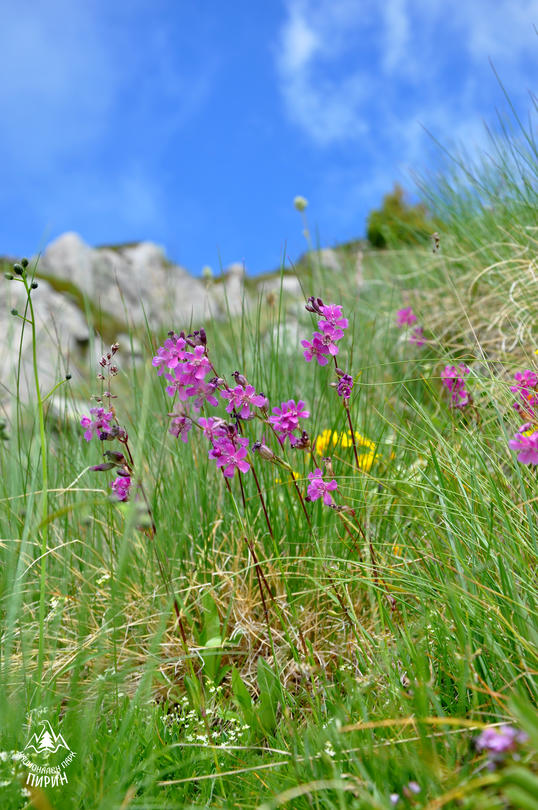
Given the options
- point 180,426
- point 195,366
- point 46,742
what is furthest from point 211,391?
point 46,742

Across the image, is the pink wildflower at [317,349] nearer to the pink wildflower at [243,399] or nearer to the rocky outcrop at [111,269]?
the pink wildflower at [243,399]

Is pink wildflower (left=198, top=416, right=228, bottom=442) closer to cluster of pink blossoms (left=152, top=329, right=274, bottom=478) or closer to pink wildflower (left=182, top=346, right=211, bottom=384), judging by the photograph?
cluster of pink blossoms (left=152, top=329, right=274, bottom=478)

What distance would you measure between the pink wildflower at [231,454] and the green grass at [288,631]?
7.9 inches

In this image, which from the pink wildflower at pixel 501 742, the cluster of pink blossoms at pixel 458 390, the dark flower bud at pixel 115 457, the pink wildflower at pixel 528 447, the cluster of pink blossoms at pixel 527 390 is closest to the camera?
the pink wildflower at pixel 501 742

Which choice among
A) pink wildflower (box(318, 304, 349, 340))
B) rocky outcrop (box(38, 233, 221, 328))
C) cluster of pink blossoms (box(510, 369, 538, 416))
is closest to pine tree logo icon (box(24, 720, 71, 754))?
pink wildflower (box(318, 304, 349, 340))

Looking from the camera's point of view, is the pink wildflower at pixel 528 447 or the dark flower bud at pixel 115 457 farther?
the dark flower bud at pixel 115 457

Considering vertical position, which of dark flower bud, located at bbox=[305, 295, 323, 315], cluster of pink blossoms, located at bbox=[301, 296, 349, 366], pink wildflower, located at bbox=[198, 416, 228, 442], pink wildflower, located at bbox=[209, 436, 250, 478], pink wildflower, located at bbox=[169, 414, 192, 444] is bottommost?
pink wildflower, located at bbox=[209, 436, 250, 478]

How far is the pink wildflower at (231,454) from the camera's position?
1.67 metres

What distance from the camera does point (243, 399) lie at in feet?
5.62

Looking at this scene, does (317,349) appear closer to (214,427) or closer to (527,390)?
(214,427)

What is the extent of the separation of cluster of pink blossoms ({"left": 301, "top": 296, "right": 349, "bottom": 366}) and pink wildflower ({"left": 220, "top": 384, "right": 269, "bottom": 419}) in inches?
7.4

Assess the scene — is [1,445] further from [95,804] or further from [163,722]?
[95,804]

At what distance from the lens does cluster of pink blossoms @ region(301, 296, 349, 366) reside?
5.74 ft

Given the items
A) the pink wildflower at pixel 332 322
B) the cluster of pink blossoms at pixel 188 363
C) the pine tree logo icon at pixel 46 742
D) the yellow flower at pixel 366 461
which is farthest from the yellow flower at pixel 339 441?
the pine tree logo icon at pixel 46 742
